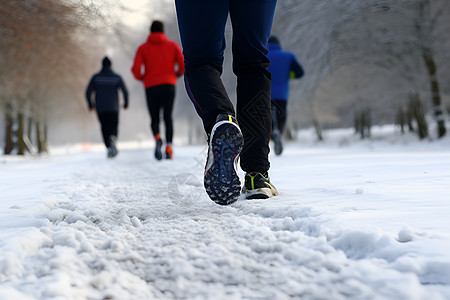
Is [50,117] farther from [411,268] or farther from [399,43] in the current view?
[411,268]

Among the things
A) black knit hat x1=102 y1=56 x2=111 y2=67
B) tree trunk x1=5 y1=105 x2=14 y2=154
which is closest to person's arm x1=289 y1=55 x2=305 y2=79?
black knit hat x1=102 y1=56 x2=111 y2=67

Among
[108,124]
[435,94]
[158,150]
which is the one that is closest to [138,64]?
[158,150]

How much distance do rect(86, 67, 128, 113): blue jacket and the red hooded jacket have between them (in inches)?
68.1

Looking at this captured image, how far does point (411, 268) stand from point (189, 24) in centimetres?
161

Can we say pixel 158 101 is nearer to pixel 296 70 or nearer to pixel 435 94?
pixel 296 70

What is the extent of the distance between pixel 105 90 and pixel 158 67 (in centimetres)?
206

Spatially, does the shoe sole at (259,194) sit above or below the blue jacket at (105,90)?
below

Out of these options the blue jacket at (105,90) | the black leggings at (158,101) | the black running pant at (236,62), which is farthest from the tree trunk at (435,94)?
the black running pant at (236,62)

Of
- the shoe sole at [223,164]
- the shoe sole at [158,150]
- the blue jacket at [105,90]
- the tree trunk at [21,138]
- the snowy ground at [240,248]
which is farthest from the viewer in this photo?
the tree trunk at [21,138]

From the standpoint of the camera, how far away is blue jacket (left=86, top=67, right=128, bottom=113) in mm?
7512

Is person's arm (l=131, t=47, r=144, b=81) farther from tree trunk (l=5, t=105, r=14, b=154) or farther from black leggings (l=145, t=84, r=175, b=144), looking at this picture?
tree trunk (l=5, t=105, r=14, b=154)

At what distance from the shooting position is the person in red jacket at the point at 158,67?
605cm

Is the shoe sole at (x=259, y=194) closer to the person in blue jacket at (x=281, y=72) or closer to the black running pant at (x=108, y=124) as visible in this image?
the person in blue jacket at (x=281, y=72)

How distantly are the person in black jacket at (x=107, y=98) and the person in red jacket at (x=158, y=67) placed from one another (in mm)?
1705
